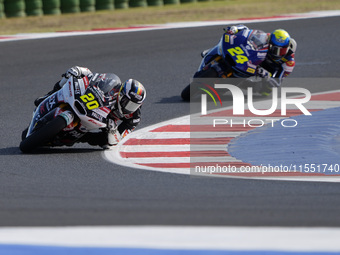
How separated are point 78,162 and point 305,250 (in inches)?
148

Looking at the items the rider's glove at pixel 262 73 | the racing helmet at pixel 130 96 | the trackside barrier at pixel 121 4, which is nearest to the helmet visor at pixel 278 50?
the rider's glove at pixel 262 73

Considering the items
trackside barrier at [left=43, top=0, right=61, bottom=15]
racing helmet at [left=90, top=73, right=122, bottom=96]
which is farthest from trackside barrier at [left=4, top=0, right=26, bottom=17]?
racing helmet at [left=90, top=73, right=122, bottom=96]

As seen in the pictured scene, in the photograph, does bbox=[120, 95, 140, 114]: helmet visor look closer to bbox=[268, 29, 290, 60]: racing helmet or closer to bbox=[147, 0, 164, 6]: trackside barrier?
bbox=[268, 29, 290, 60]: racing helmet

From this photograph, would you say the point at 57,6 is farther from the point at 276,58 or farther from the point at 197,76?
the point at 276,58

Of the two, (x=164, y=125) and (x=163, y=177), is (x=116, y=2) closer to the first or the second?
(x=164, y=125)

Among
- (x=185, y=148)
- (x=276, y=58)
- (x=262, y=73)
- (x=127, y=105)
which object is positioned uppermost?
(x=127, y=105)

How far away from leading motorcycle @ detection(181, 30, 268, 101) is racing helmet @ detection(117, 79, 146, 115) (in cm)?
333

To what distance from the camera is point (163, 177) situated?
22.9ft

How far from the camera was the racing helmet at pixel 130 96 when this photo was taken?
7930mm

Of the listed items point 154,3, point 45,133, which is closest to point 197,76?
point 45,133

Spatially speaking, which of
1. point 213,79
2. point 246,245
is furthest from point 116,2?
point 246,245

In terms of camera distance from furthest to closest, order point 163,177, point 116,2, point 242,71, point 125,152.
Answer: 1. point 116,2
2. point 242,71
3. point 125,152
4. point 163,177

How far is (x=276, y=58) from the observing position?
11086mm

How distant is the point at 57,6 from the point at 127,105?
1246 centimetres
